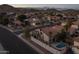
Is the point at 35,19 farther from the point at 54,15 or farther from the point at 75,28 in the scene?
the point at 75,28

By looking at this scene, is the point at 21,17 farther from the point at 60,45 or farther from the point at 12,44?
the point at 60,45

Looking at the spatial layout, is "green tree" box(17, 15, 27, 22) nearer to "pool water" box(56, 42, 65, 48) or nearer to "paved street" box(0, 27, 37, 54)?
"paved street" box(0, 27, 37, 54)

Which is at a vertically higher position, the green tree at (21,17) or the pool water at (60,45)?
the green tree at (21,17)

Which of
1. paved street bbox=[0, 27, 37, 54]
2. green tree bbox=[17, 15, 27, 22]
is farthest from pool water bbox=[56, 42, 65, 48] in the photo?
green tree bbox=[17, 15, 27, 22]

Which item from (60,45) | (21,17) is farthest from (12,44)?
(60,45)

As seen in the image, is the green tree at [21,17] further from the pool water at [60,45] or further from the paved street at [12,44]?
the pool water at [60,45]

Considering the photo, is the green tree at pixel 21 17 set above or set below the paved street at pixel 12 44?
above

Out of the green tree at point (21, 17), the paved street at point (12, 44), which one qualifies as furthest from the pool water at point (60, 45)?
the green tree at point (21, 17)

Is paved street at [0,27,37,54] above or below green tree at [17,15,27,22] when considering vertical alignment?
below

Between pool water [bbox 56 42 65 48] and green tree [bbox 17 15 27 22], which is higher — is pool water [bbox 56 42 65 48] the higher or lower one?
the lower one
